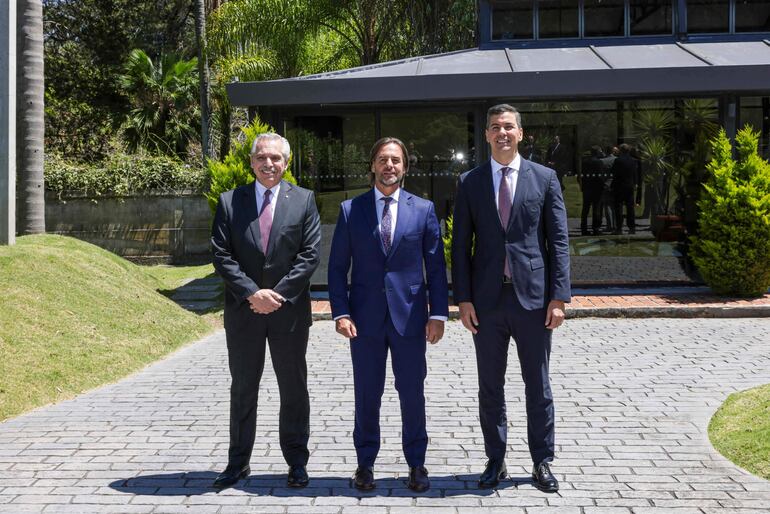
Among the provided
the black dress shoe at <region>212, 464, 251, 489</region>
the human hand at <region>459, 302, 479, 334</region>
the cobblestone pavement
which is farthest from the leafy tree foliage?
the human hand at <region>459, 302, 479, 334</region>

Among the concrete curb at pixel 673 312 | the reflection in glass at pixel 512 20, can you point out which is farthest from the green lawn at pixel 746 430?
the reflection in glass at pixel 512 20

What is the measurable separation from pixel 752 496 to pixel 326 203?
914 cm

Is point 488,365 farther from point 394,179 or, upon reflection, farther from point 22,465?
point 22,465

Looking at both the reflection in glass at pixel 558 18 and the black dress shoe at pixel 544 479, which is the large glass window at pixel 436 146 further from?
the black dress shoe at pixel 544 479

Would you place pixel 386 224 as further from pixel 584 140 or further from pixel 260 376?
pixel 584 140

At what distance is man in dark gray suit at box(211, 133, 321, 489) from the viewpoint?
16.6ft

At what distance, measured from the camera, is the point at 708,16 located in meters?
14.5

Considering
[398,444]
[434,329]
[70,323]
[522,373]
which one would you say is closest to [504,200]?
[434,329]

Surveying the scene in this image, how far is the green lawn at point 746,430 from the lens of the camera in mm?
5363

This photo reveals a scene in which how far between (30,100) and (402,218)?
994 centimetres

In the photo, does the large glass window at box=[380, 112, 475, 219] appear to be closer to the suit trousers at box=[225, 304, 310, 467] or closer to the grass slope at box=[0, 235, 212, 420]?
the grass slope at box=[0, 235, 212, 420]

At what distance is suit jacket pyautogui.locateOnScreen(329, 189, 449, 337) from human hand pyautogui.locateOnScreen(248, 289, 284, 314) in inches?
12.8

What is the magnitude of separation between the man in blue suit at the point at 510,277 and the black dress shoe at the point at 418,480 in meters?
0.34

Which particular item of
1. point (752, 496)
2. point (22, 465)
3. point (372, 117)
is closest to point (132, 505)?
point (22, 465)
